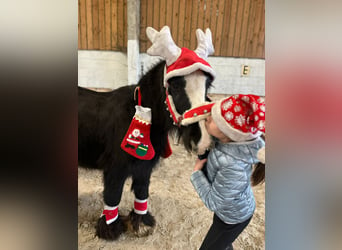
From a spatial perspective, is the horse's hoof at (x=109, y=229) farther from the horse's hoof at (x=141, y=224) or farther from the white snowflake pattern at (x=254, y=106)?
the white snowflake pattern at (x=254, y=106)

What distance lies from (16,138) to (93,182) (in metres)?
0.43

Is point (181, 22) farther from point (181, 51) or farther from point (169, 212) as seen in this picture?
point (169, 212)

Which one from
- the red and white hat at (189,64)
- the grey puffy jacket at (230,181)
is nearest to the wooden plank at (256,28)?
the red and white hat at (189,64)

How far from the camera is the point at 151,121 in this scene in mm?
687

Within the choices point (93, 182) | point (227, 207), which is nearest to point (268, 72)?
point (227, 207)

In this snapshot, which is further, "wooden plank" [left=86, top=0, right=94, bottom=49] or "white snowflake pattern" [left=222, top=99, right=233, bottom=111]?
"wooden plank" [left=86, top=0, right=94, bottom=49]

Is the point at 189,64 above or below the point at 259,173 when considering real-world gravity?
above

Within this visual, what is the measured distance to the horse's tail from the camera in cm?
47

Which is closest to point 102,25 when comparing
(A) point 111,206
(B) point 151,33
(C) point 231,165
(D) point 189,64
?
(B) point 151,33

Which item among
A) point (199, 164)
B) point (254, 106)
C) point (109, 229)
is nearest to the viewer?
point (254, 106)

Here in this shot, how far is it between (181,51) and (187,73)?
61 mm

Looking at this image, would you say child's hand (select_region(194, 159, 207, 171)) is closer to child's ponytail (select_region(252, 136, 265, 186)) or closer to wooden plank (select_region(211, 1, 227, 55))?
child's ponytail (select_region(252, 136, 265, 186))

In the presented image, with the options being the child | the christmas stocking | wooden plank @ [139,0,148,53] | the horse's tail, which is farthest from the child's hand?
wooden plank @ [139,0,148,53]

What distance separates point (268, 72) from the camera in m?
0.46
